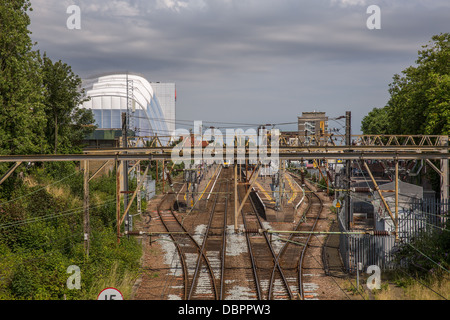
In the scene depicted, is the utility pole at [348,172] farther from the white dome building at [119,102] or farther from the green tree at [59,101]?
the white dome building at [119,102]

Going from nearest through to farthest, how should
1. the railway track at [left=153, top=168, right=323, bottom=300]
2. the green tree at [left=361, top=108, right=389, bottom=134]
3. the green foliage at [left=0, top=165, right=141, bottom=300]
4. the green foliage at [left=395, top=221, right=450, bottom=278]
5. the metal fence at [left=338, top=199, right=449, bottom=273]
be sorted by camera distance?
the green foliage at [left=0, top=165, right=141, bottom=300] < the green foliage at [left=395, top=221, right=450, bottom=278] < the railway track at [left=153, top=168, right=323, bottom=300] < the metal fence at [left=338, top=199, right=449, bottom=273] < the green tree at [left=361, top=108, right=389, bottom=134]

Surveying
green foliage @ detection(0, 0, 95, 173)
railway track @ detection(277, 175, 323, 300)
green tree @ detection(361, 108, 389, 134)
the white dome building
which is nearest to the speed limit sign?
railway track @ detection(277, 175, 323, 300)

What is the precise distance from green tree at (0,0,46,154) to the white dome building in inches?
1176

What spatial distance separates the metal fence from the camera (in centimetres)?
1503

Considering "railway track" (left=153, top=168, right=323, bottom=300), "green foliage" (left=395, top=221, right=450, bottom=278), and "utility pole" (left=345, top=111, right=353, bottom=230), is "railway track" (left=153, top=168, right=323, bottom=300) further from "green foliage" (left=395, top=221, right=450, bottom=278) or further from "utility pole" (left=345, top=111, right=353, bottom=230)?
"green foliage" (left=395, top=221, right=450, bottom=278)

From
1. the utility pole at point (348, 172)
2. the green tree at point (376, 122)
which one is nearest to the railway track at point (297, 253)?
the utility pole at point (348, 172)

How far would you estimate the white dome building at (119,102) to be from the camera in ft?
208

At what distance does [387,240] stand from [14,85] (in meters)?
17.6

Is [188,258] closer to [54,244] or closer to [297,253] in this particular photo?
[297,253]

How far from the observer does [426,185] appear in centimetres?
→ 3538

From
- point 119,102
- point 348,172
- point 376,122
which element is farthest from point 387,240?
point 119,102

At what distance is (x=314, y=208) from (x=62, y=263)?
19.6m
